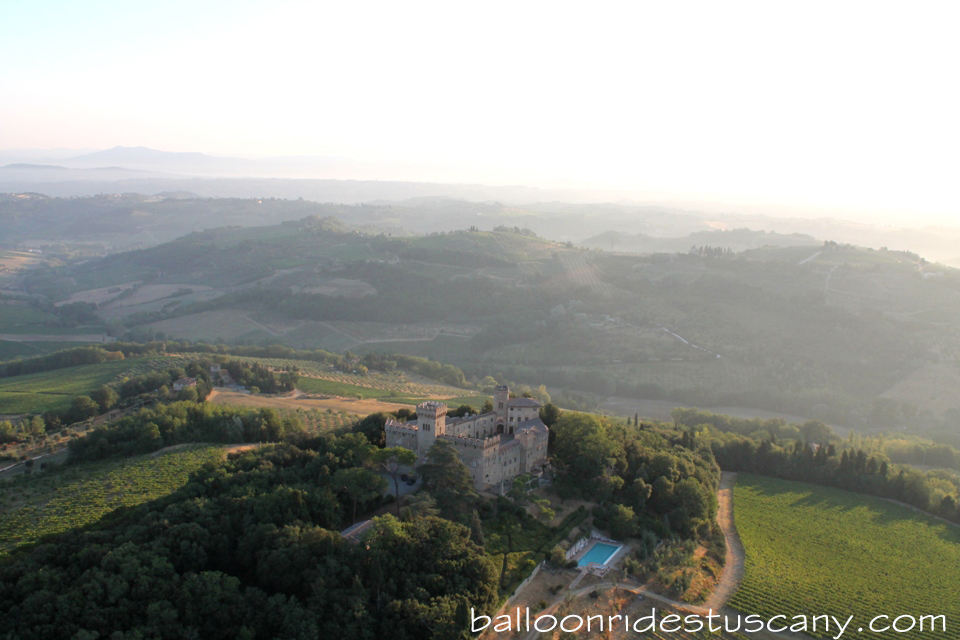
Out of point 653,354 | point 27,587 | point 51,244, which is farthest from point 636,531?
point 51,244

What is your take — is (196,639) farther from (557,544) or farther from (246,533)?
(557,544)

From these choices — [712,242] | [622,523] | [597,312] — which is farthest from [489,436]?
[712,242]

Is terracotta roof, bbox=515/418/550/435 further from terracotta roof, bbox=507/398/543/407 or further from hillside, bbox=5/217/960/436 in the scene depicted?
hillside, bbox=5/217/960/436

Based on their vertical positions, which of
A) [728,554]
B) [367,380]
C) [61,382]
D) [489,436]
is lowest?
[367,380]

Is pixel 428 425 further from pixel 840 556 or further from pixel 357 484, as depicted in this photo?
pixel 840 556

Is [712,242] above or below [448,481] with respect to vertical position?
below

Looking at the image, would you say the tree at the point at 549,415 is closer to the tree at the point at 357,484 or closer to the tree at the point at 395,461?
the tree at the point at 395,461
